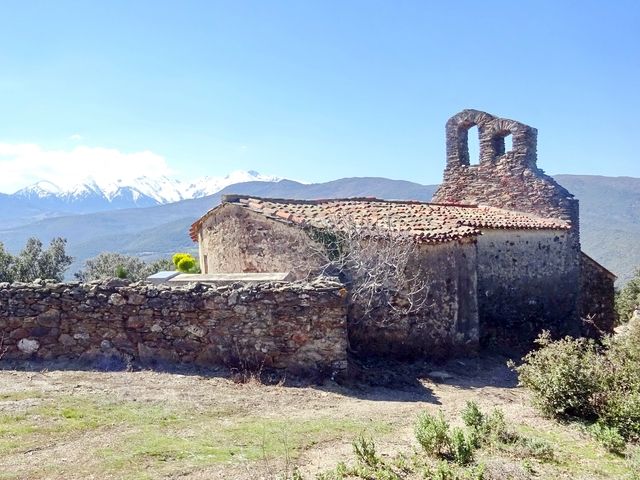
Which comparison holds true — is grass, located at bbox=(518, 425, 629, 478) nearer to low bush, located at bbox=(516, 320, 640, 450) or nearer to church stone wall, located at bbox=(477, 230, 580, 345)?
low bush, located at bbox=(516, 320, 640, 450)

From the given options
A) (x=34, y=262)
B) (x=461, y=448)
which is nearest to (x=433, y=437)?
(x=461, y=448)

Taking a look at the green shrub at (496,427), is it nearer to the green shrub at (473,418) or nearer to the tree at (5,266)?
the green shrub at (473,418)

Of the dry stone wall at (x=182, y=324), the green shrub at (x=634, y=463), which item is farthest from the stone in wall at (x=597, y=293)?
the green shrub at (x=634, y=463)

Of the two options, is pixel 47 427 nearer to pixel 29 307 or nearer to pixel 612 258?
pixel 29 307

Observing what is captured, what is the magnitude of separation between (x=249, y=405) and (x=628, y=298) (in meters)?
20.6

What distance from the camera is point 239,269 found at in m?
13.5

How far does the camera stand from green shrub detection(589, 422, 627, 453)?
20.8 feet

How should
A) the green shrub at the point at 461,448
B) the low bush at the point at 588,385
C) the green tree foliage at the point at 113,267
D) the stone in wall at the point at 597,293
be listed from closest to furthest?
1. the green shrub at the point at 461,448
2. the low bush at the point at 588,385
3. the stone in wall at the point at 597,293
4. the green tree foliage at the point at 113,267

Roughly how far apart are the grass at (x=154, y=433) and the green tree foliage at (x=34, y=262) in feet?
69.4

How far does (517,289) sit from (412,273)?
13.9ft

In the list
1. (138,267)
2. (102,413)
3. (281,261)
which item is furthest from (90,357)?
(138,267)

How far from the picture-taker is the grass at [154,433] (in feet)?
17.1

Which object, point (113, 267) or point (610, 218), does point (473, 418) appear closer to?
point (113, 267)

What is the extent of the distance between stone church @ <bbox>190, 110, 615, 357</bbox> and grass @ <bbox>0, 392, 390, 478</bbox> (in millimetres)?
4454
